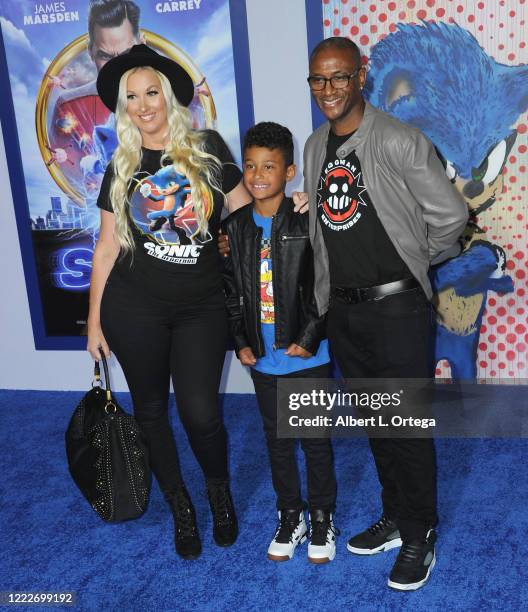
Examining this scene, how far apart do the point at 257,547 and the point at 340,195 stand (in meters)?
1.34

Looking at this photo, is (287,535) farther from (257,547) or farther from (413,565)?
(413,565)

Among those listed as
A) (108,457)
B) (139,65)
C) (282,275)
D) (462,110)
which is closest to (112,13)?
(139,65)

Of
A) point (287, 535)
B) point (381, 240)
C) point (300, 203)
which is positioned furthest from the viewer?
point (287, 535)

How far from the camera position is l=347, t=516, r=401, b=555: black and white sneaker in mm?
2479

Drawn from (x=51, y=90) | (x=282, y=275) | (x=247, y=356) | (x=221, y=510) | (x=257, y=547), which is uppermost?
(x=51, y=90)

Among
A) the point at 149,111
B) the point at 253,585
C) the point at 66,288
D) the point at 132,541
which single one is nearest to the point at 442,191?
the point at 149,111

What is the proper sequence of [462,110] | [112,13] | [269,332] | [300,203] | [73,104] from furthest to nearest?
[73,104]
[112,13]
[462,110]
[269,332]
[300,203]

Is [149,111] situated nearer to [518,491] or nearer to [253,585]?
[253,585]

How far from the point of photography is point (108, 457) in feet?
8.33

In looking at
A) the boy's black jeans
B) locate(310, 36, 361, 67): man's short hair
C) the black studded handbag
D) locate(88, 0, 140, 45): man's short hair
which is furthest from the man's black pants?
locate(88, 0, 140, 45): man's short hair

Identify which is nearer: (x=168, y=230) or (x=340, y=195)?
(x=340, y=195)

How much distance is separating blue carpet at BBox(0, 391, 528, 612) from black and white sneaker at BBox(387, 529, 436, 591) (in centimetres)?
3

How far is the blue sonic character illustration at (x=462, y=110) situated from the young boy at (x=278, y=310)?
4.75ft

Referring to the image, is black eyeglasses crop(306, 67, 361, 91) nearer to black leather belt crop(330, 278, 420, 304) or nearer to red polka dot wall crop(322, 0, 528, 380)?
black leather belt crop(330, 278, 420, 304)
